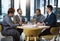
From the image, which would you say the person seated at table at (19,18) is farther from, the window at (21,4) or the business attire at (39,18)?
the business attire at (39,18)

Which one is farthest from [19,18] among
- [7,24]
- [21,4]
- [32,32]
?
[32,32]

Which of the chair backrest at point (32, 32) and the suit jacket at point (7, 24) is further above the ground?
the suit jacket at point (7, 24)

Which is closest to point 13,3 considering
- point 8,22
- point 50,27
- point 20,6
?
point 20,6

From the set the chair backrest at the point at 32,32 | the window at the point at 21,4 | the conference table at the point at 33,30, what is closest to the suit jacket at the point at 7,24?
the conference table at the point at 33,30

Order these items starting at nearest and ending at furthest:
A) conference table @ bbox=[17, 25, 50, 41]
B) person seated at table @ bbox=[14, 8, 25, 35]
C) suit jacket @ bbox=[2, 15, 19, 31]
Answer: conference table @ bbox=[17, 25, 50, 41] < suit jacket @ bbox=[2, 15, 19, 31] < person seated at table @ bbox=[14, 8, 25, 35]

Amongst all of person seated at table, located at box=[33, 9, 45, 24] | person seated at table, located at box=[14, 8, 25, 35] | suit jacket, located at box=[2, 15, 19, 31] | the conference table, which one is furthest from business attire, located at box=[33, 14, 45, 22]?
suit jacket, located at box=[2, 15, 19, 31]

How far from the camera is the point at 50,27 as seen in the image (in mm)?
5660

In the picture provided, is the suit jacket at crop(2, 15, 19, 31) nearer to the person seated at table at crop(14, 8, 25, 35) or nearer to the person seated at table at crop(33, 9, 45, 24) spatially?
the person seated at table at crop(14, 8, 25, 35)

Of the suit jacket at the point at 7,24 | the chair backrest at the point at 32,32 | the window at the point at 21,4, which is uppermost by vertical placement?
the window at the point at 21,4

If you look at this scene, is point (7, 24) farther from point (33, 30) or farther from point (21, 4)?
point (21, 4)

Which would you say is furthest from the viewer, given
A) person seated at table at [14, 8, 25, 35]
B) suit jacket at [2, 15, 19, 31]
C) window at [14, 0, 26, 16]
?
window at [14, 0, 26, 16]

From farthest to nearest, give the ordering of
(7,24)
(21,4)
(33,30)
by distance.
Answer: (21,4) < (7,24) < (33,30)

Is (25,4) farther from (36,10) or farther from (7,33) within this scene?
(7,33)

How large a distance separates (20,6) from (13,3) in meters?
0.29
